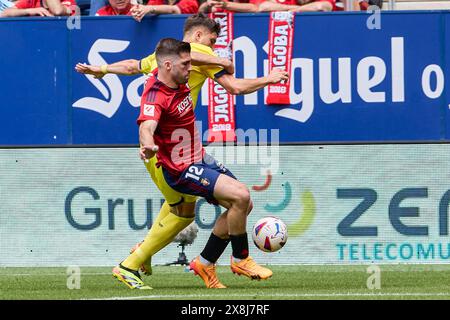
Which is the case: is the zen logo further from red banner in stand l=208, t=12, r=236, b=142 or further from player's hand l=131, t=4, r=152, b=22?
player's hand l=131, t=4, r=152, b=22

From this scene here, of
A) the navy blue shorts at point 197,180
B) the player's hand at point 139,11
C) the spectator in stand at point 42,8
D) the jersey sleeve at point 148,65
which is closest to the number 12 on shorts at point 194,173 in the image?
the navy blue shorts at point 197,180

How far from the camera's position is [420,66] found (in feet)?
46.9

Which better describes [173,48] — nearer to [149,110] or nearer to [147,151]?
[149,110]

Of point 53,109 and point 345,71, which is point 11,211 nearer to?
point 53,109

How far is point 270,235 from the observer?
11.7 metres

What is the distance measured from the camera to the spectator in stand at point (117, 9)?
1489cm

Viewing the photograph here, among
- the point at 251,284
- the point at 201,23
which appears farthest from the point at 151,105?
the point at 251,284

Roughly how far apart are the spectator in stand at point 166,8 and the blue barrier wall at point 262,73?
0.14m

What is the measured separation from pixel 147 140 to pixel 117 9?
4714 millimetres

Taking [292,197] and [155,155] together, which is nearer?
[155,155]

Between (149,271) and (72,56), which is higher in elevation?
(72,56)

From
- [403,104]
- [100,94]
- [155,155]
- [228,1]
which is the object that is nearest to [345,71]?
[403,104]

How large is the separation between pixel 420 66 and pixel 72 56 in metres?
3.89

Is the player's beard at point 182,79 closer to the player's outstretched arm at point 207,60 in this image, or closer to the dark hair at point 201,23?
the player's outstretched arm at point 207,60
